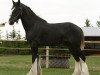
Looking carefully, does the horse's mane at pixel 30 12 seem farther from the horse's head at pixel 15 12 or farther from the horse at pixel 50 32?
the horse's head at pixel 15 12

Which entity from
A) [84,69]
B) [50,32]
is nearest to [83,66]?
[84,69]

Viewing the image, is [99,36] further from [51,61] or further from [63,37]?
[63,37]

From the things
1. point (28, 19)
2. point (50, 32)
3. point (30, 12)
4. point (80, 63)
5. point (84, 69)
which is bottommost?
point (84, 69)

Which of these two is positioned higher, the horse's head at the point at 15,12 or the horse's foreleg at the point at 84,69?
the horse's head at the point at 15,12

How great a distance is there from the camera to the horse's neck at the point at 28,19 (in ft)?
31.0

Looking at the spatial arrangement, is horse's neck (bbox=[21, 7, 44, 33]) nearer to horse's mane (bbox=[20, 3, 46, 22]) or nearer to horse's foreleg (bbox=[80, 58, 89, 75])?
horse's mane (bbox=[20, 3, 46, 22])

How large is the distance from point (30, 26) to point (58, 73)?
3345 millimetres

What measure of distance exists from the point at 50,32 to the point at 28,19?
0.73 m

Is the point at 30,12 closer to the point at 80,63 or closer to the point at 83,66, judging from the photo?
the point at 80,63

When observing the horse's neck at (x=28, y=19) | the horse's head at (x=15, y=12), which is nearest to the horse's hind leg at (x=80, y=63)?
the horse's neck at (x=28, y=19)

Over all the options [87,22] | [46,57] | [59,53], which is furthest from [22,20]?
[87,22]

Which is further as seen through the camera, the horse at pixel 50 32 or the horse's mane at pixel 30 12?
the horse's mane at pixel 30 12

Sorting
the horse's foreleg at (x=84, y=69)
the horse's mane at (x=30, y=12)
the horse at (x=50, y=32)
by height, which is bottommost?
the horse's foreleg at (x=84, y=69)

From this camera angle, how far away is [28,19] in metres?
9.51
